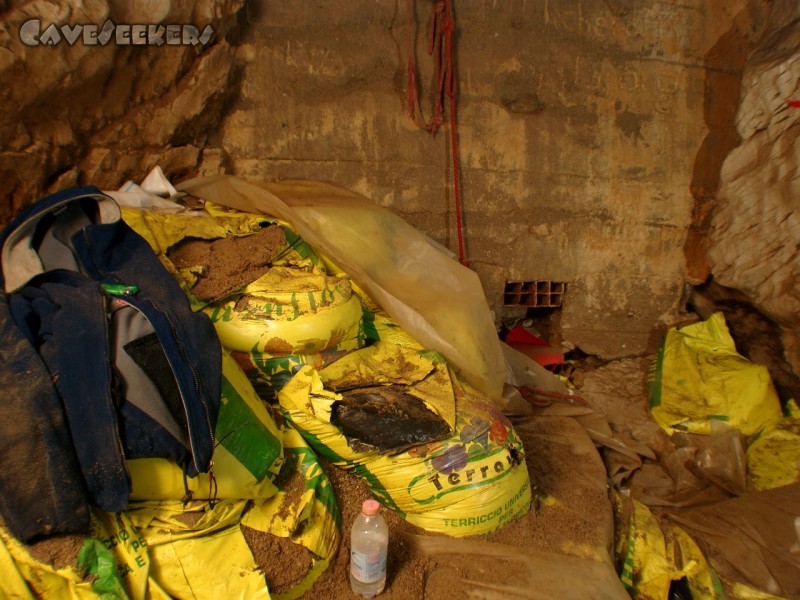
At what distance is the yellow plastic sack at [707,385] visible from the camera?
2934 mm

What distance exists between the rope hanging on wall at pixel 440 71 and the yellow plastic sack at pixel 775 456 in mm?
2032

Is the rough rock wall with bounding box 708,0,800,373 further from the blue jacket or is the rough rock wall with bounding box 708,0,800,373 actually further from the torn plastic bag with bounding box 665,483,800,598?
the blue jacket

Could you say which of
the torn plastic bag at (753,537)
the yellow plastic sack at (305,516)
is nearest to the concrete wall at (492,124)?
the torn plastic bag at (753,537)

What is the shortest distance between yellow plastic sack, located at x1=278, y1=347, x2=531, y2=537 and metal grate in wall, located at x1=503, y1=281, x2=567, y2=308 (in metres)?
1.41

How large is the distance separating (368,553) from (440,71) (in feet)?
7.59

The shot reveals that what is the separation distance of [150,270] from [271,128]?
1.31 m

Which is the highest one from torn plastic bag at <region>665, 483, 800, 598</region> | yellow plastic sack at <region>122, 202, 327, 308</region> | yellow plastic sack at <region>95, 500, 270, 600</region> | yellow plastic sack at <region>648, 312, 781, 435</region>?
yellow plastic sack at <region>122, 202, 327, 308</region>

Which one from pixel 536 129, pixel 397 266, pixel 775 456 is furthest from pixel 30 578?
pixel 775 456

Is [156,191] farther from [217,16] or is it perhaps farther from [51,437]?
[51,437]

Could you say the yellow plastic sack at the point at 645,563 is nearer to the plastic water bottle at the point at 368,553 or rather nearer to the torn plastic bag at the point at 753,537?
the torn plastic bag at the point at 753,537

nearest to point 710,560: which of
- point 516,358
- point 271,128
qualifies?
point 516,358
